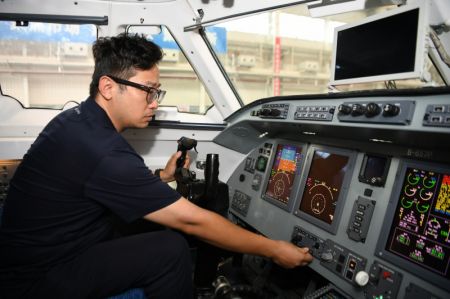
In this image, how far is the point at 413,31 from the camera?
143cm

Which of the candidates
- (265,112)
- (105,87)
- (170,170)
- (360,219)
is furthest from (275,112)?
(105,87)

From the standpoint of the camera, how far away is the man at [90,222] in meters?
1.26

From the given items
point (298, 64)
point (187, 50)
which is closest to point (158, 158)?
point (187, 50)

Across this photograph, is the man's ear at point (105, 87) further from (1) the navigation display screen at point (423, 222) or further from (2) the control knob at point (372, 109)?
(1) the navigation display screen at point (423, 222)

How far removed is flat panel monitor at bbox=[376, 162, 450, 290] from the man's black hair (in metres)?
1.26

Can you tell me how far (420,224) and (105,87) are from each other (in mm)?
1458

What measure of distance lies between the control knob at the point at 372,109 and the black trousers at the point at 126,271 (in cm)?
94

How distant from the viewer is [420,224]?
143 cm

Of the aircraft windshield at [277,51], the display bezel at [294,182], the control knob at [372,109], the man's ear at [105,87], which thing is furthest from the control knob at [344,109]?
the man's ear at [105,87]

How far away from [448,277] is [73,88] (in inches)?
102

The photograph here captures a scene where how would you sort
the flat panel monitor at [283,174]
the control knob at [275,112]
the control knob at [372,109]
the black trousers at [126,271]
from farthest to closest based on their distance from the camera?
the flat panel monitor at [283,174] < the control knob at [275,112] < the control knob at [372,109] < the black trousers at [126,271]

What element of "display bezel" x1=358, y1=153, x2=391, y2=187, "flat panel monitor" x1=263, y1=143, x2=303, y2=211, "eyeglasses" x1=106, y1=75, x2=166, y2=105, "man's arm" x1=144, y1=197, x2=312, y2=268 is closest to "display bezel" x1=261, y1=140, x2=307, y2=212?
"flat panel monitor" x1=263, y1=143, x2=303, y2=211

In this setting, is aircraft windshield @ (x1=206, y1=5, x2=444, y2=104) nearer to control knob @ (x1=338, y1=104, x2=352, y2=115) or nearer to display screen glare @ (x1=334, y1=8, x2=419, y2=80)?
display screen glare @ (x1=334, y1=8, x2=419, y2=80)

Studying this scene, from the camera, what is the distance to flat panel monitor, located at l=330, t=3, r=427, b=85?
1406mm
